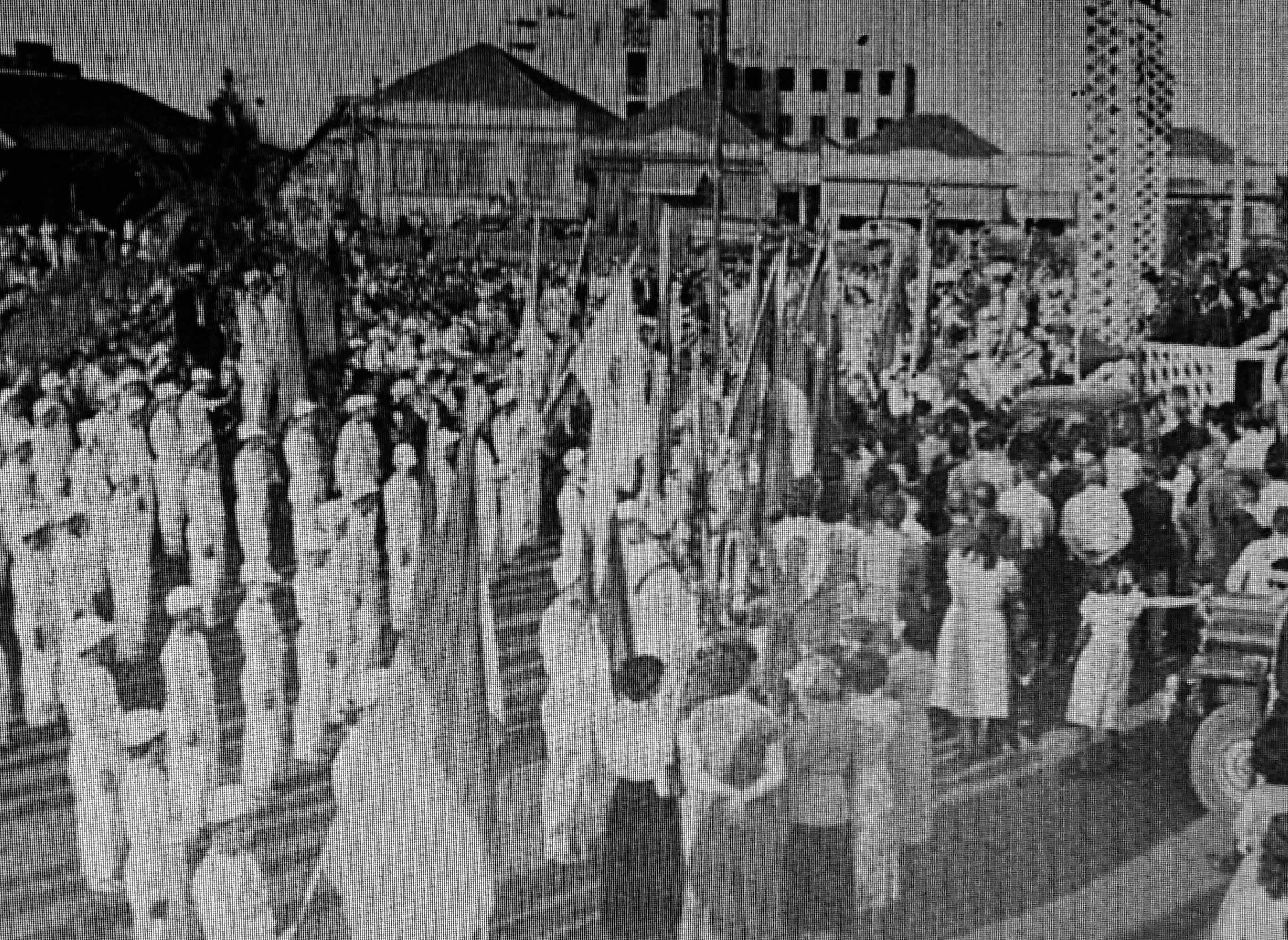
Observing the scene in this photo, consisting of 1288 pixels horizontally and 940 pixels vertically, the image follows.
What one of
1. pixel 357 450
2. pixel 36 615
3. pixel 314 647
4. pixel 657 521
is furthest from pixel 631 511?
pixel 36 615

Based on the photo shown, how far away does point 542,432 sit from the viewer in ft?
10.9

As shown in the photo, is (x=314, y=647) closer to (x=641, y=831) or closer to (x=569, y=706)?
(x=569, y=706)

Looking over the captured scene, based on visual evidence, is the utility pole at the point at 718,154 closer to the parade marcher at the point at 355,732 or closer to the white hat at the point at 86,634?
the parade marcher at the point at 355,732

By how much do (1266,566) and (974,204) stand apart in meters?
0.82

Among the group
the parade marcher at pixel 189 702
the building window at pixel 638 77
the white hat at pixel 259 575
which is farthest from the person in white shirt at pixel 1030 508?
the parade marcher at pixel 189 702

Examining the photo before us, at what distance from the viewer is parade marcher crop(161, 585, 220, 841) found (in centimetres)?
298

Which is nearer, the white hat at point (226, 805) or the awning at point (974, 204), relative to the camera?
the white hat at point (226, 805)

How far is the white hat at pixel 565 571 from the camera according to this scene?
3219 mm

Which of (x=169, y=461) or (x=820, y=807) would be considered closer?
(x=820, y=807)

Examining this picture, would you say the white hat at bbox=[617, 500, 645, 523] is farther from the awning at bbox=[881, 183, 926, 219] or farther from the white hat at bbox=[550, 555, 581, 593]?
the awning at bbox=[881, 183, 926, 219]

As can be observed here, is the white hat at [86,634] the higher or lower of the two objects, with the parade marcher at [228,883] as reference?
higher

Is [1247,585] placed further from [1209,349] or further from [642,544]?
[642,544]

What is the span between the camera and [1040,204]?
3373 millimetres

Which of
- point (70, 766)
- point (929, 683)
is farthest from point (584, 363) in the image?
point (70, 766)
